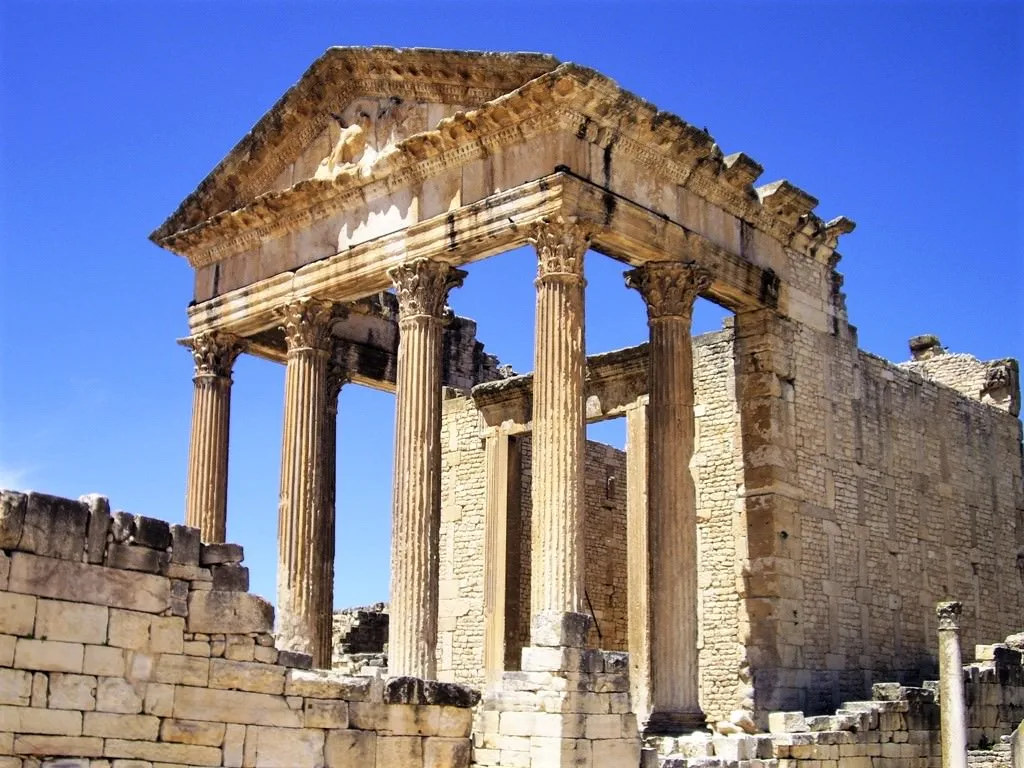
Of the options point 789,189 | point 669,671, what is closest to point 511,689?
point 669,671

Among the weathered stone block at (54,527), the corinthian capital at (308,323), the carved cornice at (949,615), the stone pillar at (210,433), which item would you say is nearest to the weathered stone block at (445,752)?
the weathered stone block at (54,527)

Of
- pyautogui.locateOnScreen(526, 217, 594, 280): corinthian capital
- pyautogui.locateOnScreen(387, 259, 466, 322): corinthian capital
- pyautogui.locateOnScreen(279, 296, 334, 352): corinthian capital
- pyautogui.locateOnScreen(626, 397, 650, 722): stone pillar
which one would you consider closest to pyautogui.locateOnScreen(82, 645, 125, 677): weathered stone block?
pyautogui.locateOnScreen(526, 217, 594, 280): corinthian capital

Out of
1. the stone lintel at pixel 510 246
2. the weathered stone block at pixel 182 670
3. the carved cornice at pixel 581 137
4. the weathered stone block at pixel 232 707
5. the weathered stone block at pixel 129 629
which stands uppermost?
the carved cornice at pixel 581 137

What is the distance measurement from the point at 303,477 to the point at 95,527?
36.0ft

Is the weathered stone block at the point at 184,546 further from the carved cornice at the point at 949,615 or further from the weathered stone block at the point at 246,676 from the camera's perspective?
the carved cornice at the point at 949,615

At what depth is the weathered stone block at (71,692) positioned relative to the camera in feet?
31.5

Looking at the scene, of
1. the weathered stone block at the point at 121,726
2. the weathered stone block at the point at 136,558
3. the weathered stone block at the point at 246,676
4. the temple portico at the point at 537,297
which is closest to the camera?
the weathered stone block at the point at 121,726

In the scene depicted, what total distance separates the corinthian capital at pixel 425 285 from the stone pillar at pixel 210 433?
478 cm

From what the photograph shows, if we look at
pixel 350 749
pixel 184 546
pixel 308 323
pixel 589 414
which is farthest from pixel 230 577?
pixel 589 414

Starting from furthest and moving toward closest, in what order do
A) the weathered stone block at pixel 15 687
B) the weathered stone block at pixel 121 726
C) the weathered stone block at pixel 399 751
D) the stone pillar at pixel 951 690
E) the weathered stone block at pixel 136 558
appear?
the stone pillar at pixel 951 690 → the weathered stone block at pixel 399 751 → the weathered stone block at pixel 136 558 → the weathered stone block at pixel 121 726 → the weathered stone block at pixel 15 687

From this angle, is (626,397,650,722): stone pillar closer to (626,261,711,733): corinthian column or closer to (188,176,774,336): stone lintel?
(626,261,711,733): corinthian column

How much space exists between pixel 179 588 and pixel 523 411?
14.5m

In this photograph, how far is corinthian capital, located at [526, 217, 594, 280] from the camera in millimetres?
17625

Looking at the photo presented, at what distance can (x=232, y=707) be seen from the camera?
1073 cm
